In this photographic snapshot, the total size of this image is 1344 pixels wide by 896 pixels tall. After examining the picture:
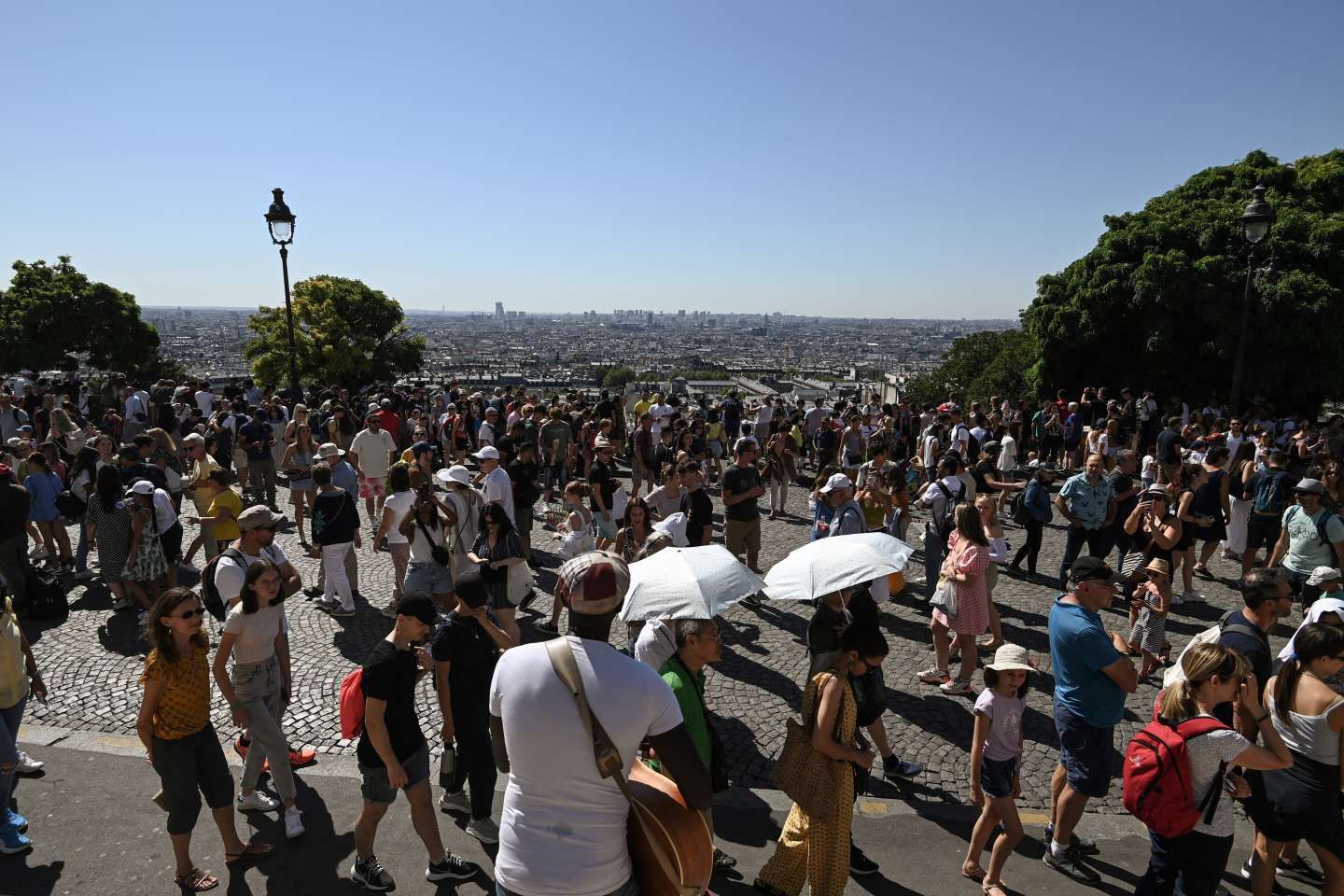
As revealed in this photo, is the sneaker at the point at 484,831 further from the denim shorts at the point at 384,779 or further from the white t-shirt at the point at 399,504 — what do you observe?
the white t-shirt at the point at 399,504

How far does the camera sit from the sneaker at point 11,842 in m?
4.37

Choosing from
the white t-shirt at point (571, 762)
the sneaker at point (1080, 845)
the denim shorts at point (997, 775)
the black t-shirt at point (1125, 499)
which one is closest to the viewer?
the white t-shirt at point (571, 762)

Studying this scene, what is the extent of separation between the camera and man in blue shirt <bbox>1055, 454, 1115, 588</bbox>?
26.9ft

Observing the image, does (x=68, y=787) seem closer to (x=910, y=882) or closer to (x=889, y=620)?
(x=910, y=882)

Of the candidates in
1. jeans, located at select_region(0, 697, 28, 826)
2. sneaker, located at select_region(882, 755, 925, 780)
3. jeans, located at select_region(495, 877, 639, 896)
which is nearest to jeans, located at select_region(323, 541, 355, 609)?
jeans, located at select_region(0, 697, 28, 826)

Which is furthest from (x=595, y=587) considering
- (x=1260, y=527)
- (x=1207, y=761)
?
(x=1260, y=527)

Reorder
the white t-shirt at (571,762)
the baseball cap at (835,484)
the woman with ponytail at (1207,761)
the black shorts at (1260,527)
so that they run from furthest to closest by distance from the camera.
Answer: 1. the black shorts at (1260,527)
2. the baseball cap at (835,484)
3. the woman with ponytail at (1207,761)
4. the white t-shirt at (571,762)

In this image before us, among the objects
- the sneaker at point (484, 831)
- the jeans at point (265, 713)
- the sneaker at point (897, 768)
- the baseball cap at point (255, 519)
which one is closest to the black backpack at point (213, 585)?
the baseball cap at point (255, 519)

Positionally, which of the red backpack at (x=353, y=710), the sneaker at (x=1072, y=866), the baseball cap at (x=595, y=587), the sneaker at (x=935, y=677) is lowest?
the sneaker at (x=1072, y=866)

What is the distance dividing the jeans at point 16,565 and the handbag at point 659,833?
302 inches

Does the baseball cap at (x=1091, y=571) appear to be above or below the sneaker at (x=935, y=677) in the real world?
above

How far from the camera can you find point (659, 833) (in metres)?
2.35

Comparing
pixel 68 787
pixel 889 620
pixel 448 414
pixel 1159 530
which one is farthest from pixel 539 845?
pixel 448 414

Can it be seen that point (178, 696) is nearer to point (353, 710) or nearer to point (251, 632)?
point (251, 632)
